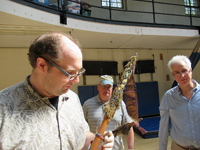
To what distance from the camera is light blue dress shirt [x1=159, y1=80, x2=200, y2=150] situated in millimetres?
1376

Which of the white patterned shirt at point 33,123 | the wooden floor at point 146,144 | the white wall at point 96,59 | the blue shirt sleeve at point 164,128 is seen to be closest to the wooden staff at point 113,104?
the white patterned shirt at point 33,123

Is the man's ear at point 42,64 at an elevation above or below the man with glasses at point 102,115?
above

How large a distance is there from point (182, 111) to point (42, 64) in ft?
5.00

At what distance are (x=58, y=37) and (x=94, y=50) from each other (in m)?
4.66

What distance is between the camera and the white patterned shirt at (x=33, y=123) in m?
0.60

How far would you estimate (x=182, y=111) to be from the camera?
57.6 inches

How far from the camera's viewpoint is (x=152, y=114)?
556 cm

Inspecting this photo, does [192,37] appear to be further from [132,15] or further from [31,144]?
[31,144]

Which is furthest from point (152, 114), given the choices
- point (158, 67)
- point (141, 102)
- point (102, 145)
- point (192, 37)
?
point (102, 145)

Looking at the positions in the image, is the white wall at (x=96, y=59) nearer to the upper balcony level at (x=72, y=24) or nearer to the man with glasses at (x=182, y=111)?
the upper balcony level at (x=72, y=24)

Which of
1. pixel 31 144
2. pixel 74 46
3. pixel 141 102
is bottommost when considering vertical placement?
pixel 141 102

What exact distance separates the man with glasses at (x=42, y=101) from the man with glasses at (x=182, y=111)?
1.25 m

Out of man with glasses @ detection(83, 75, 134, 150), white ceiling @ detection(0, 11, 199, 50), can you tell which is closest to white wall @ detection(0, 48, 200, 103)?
white ceiling @ detection(0, 11, 199, 50)

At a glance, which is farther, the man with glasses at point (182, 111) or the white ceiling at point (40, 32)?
the white ceiling at point (40, 32)
